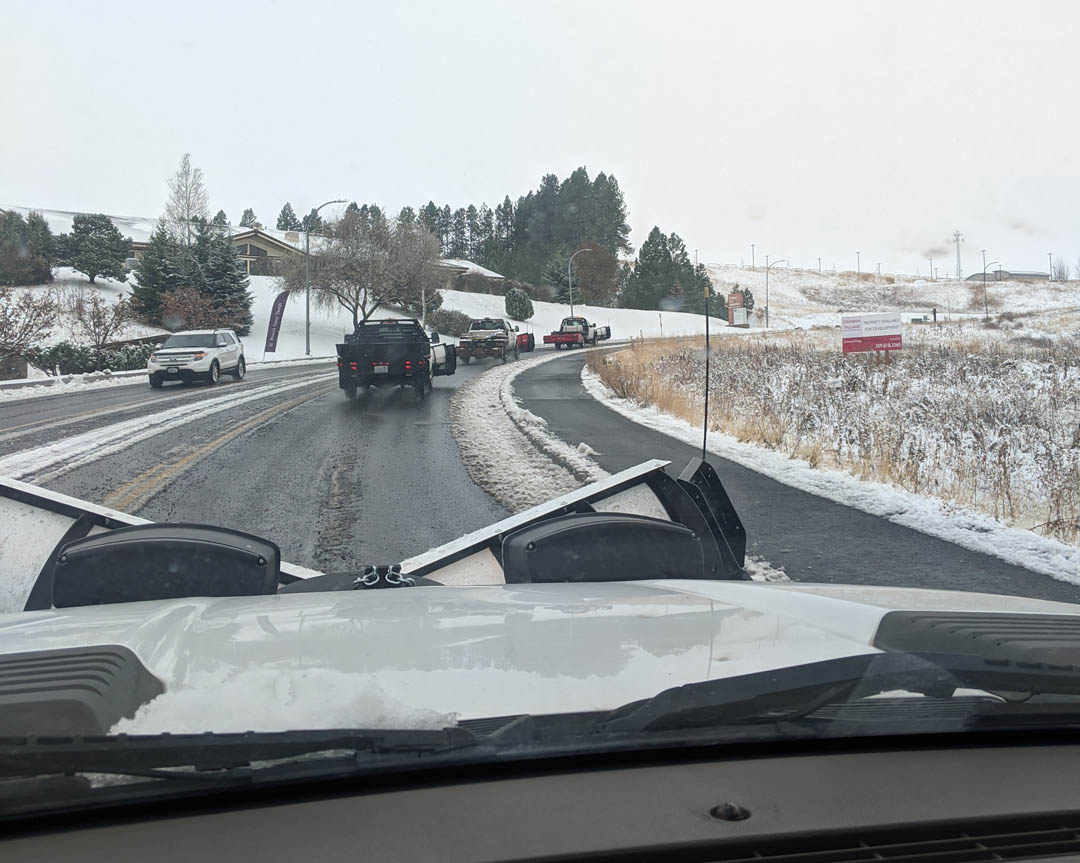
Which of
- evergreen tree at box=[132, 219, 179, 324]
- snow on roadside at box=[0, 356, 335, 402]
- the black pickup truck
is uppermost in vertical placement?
evergreen tree at box=[132, 219, 179, 324]

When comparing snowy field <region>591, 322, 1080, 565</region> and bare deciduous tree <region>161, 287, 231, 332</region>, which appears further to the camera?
bare deciduous tree <region>161, 287, 231, 332</region>

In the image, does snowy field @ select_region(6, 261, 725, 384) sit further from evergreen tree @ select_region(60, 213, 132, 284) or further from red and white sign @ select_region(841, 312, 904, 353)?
red and white sign @ select_region(841, 312, 904, 353)

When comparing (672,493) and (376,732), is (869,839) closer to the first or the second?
(376,732)

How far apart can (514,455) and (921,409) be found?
26.9 ft

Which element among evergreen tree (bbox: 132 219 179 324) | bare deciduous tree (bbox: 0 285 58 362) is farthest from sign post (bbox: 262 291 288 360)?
bare deciduous tree (bbox: 0 285 58 362)

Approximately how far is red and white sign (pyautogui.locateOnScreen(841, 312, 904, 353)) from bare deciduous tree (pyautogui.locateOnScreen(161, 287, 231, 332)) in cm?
3553

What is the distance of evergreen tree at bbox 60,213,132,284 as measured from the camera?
60719 mm

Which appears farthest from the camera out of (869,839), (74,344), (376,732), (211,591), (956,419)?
(74,344)

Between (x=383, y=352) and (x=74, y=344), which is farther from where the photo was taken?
(x=74, y=344)

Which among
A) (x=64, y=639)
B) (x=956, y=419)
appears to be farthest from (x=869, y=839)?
(x=956, y=419)

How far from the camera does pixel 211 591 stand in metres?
3.12

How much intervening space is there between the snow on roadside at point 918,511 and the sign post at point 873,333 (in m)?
9.00

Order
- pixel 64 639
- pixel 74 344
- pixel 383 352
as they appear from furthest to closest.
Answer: pixel 74 344, pixel 383 352, pixel 64 639

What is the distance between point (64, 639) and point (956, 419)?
15.0m
